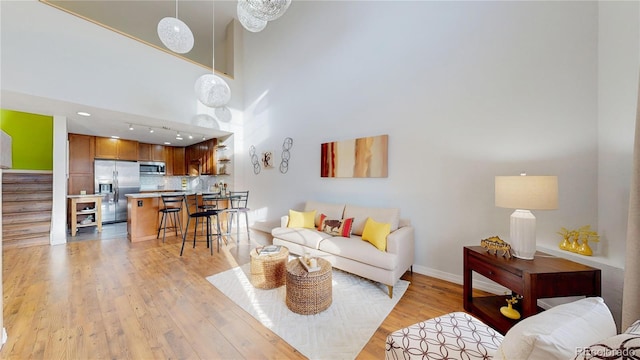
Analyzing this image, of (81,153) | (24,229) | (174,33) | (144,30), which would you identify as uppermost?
(144,30)

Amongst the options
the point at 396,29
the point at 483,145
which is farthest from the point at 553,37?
the point at 396,29

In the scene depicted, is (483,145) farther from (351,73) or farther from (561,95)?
(351,73)

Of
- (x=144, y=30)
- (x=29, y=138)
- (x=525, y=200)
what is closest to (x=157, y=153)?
(x=29, y=138)

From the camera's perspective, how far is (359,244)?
101 inches

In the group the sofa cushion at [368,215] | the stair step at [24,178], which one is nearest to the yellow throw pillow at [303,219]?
the sofa cushion at [368,215]

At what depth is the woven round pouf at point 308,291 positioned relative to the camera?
195cm

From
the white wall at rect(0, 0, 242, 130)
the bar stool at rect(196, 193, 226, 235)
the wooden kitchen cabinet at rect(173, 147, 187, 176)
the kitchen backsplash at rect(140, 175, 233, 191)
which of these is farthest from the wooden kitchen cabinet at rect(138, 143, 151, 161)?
the white wall at rect(0, 0, 242, 130)

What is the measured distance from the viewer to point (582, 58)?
75.2 inches

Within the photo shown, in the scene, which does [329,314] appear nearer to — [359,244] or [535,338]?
[359,244]

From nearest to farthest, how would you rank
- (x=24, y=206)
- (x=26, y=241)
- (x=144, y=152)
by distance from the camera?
(x=26, y=241)
(x=24, y=206)
(x=144, y=152)

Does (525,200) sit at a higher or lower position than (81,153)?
lower

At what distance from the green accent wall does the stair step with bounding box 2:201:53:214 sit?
4.65ft

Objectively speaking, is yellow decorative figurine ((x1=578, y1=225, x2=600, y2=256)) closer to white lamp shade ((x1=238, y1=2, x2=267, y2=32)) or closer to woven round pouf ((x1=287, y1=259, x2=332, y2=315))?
woven round pouf ((x1=287, y1=259, x2=332, y2=315))

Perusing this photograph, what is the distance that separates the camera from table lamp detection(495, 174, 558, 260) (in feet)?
5.37
